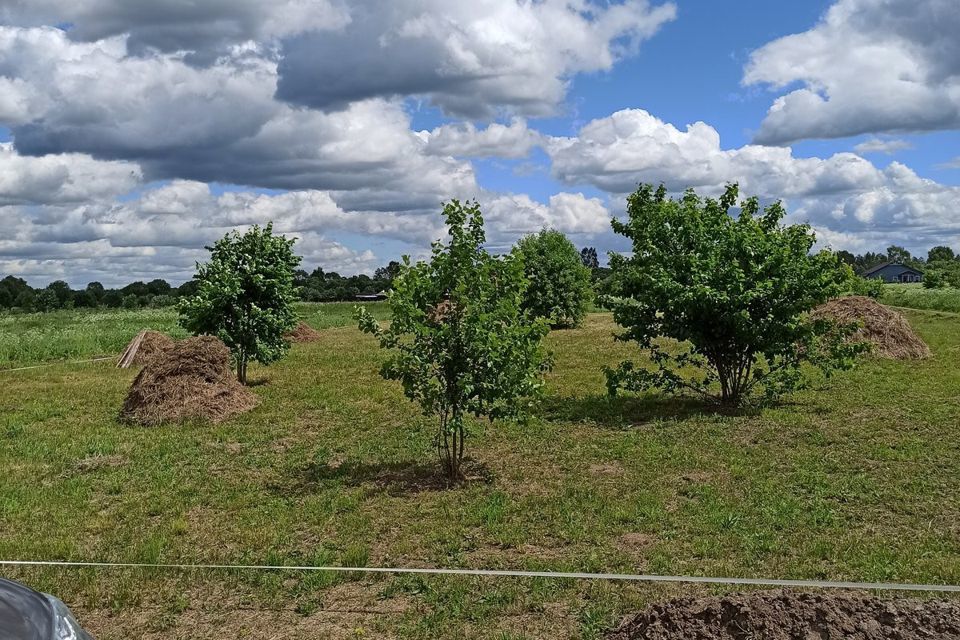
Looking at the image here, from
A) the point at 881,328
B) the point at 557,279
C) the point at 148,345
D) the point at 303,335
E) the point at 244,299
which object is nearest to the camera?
the point at 244,299

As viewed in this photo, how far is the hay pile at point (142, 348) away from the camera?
22.2 metres

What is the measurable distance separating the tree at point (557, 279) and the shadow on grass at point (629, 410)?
794 inches

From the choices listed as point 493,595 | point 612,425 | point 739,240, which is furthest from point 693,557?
point 739,240

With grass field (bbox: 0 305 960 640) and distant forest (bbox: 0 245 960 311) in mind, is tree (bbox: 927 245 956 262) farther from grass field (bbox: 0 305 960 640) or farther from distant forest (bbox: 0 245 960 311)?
grass field (bbox: 0 305 960 640)

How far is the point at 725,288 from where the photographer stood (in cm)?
1133

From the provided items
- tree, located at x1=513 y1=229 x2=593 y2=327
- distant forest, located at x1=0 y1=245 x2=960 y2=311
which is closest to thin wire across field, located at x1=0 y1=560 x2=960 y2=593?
tree, located at x1=513 y1=229 x2=593 y2=327

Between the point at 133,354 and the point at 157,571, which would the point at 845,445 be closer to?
the point at 157,571

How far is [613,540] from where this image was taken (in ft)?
21.1

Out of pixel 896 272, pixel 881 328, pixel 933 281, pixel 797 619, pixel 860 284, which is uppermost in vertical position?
pixel 896 272

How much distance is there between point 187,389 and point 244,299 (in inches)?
173

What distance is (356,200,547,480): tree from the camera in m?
8.00

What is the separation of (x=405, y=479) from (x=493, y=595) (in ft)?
11.3

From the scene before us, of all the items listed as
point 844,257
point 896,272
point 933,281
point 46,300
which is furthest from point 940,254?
point 46,300

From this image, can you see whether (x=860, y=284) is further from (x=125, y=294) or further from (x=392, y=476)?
(x=125, y=294)
